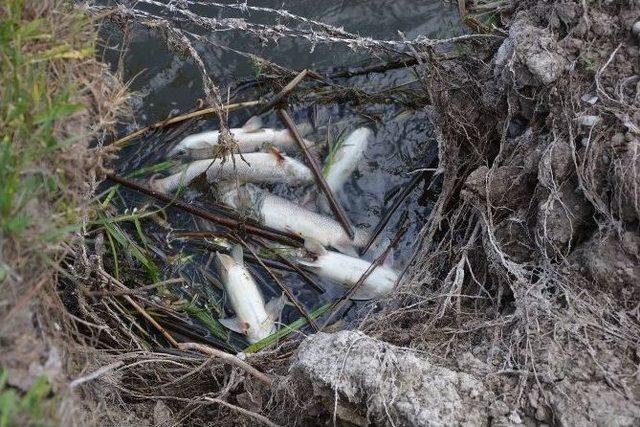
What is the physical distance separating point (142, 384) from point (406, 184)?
2.29 metres

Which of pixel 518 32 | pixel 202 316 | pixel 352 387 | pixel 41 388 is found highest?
pixel 518 32

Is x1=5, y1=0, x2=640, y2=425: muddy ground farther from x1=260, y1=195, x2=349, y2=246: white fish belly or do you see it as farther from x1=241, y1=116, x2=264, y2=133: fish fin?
x1=241, y1=116, x2=264, y2=133: fish fin

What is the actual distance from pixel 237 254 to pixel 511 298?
188 centimetres

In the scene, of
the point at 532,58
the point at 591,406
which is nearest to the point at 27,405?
the point at 591,406

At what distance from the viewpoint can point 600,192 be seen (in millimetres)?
3242

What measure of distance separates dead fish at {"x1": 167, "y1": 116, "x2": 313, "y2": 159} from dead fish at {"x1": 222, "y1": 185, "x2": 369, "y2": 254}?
1.26 ft

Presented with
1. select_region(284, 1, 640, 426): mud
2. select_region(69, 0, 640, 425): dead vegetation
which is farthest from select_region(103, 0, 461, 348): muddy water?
select_region(284, 1, 640, 426): mud

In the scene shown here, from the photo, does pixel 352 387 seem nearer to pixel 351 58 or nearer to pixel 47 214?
pixel 47 214

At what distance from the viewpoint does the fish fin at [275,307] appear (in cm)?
439

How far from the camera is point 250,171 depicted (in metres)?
4.86

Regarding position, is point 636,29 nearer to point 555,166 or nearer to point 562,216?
point 555,166

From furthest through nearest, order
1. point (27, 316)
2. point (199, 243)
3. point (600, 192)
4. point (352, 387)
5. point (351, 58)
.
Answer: point (351, 58)
point (199, 243)
point (600, 192)
point (352, 387)
point (27, 316)

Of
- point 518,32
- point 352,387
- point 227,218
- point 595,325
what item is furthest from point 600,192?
point 227,218

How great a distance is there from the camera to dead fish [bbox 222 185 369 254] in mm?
4656
